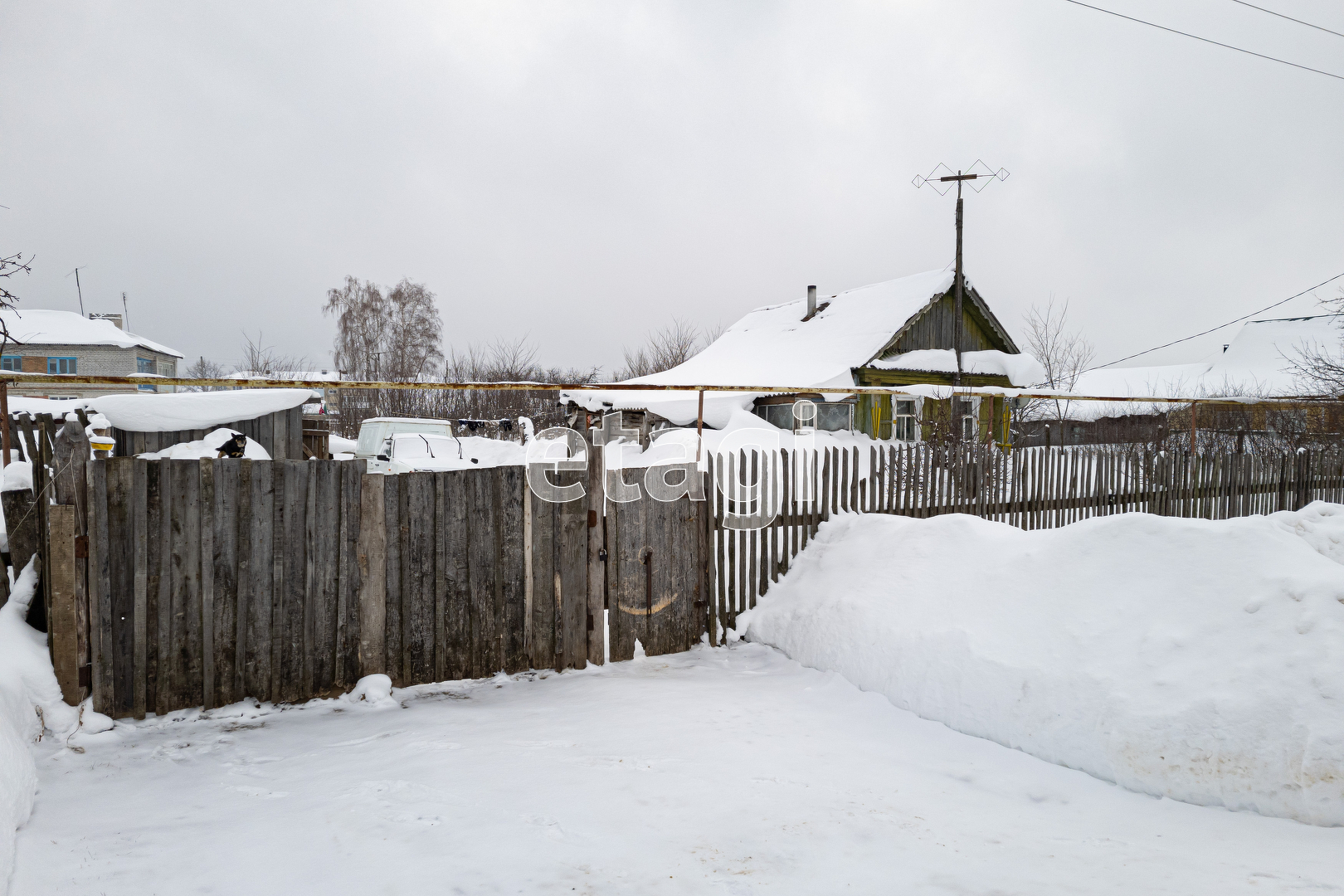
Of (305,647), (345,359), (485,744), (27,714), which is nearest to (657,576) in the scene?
(485,744)

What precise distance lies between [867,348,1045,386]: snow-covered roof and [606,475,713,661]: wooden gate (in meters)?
18.7

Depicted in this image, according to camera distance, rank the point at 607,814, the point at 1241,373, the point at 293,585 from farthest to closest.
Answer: the point at 1241,373 → the point at 293,585 → the point at 607,814

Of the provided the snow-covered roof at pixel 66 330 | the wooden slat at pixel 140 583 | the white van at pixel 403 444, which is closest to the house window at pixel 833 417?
the white van at pixel 403 444

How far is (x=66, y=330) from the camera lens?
3744 centimetres

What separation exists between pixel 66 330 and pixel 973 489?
4717 cm

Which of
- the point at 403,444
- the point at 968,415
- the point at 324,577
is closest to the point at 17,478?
the point at 324,577

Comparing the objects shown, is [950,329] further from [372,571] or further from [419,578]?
[372,571]

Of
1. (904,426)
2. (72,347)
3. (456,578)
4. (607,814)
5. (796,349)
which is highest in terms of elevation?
(72,347)

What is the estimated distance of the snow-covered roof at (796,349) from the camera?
67.4 feet

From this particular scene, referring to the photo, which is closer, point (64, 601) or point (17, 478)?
point (64, 601)

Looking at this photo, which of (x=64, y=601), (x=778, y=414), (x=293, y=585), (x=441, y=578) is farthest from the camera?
(x=778, y=414)

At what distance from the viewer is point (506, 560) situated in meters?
4.85

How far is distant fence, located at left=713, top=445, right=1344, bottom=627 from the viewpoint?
5.75 m

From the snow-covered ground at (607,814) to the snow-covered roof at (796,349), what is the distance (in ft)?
47.2
